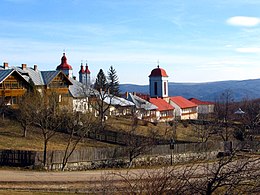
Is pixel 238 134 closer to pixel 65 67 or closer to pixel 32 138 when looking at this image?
pixel 32 138

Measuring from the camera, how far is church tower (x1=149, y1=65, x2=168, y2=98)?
309 ft

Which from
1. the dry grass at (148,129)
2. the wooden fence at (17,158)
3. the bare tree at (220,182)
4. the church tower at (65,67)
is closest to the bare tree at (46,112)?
the wooden fence at (17,158)

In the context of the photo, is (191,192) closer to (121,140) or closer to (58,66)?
(121,140)

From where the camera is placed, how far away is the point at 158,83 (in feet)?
310

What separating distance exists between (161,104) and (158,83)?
9978 millimetres

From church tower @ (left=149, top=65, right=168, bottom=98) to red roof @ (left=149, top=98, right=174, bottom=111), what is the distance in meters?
4.59

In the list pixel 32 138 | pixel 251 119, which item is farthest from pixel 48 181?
pixel 251 119

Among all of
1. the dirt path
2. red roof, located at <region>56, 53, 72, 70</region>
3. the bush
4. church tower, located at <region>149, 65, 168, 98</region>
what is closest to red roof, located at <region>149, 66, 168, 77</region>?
church tower, located at <region>149, 65, 168, 98</region>

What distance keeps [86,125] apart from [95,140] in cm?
428

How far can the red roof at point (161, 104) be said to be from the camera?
83625mm

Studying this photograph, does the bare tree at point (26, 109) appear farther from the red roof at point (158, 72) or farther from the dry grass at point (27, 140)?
the red roof at point (158, 72)

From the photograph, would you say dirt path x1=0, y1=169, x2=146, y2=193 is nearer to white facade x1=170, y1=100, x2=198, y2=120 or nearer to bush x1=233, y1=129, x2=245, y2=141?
bush x1=233, y1=129, x2=245, y2=141

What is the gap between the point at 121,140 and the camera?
4550cm

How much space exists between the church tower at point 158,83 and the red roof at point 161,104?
4.59 meters
